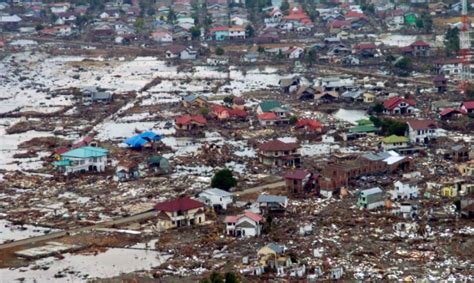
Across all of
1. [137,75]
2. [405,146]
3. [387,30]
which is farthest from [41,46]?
[405,146]

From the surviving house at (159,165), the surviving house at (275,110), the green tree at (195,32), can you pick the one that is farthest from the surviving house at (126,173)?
the green tree at (195,32)

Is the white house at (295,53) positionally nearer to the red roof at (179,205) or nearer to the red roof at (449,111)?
the red roof at (449,111)

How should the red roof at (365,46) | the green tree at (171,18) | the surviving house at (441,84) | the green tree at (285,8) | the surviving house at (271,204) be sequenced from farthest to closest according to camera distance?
the green tree at (285,8), the green tree at (171,18), the red roof at (365,46), the surviving house at (441,84), the surviving house at (271,204)

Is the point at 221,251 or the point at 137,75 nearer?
the point at 221,251

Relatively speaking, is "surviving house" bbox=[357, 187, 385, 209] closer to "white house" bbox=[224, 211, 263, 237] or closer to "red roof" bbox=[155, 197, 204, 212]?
"white house" bbox=[224, 211, 263, 237]

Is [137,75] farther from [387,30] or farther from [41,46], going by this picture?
[387,30]

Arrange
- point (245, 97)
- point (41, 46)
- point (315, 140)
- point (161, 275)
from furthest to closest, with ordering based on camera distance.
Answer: point (41, 46) < point (245, 97) < point (315, 140) < point (161, 275)

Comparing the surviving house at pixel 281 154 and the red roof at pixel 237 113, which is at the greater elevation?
the surviving house at pixel 281 154
